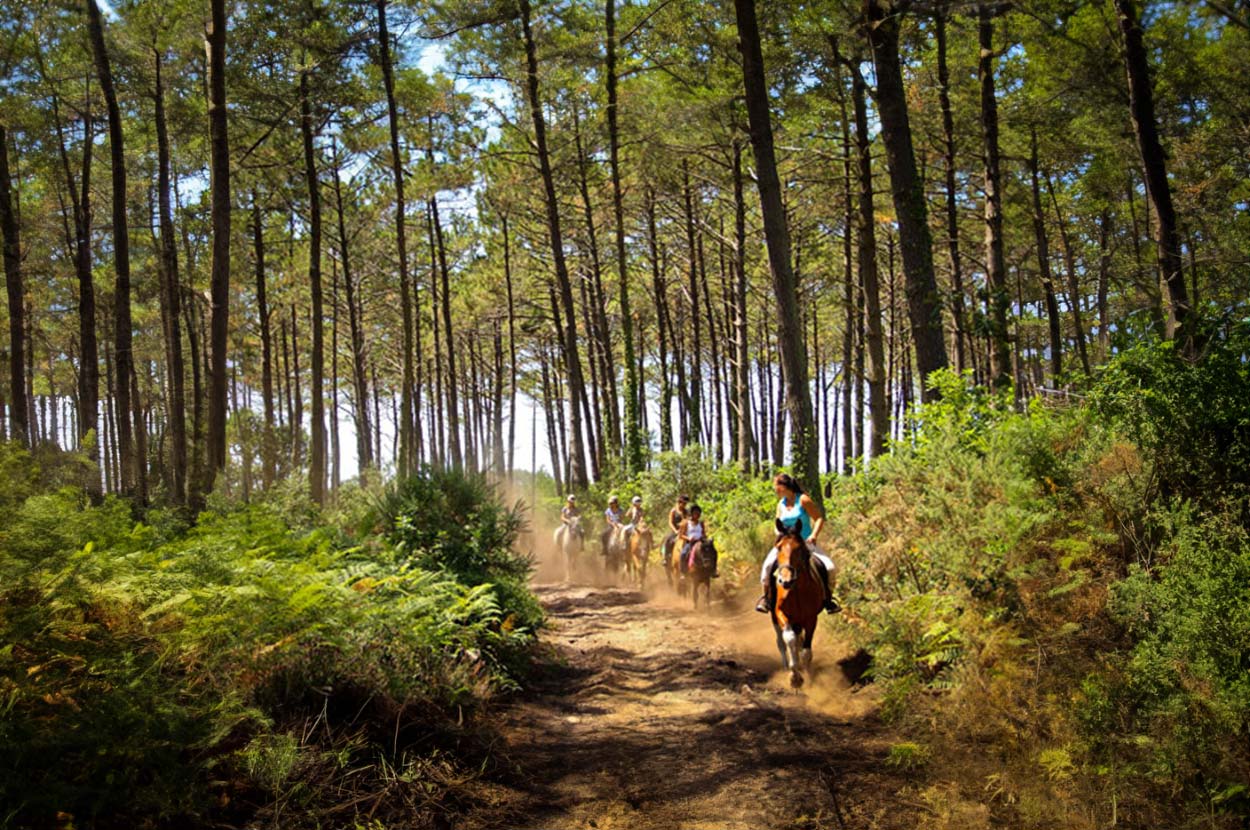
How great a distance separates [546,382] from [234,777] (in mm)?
43261

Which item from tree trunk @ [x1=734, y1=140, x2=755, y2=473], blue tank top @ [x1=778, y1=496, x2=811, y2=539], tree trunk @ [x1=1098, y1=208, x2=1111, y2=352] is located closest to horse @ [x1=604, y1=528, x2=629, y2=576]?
tree trunk @ [x1=734, y1=140, x2=755, y2=473]

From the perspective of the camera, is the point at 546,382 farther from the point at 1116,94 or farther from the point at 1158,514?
the point at 1158,514

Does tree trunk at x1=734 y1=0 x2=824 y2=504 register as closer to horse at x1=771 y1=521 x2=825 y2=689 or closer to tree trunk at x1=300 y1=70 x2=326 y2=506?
horse at x1=771 y1=521 x2=825 y2=689

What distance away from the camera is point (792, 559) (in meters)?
9.17

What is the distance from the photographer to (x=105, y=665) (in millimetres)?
4086

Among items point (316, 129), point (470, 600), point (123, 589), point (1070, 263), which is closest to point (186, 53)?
point (316, 129)

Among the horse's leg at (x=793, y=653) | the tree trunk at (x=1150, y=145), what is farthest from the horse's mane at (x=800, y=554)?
the tree trunk at (x=1150, y=145)

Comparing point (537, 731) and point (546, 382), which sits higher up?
point (546, 382)

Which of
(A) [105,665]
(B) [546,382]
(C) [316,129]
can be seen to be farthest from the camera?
(B) [546,382]

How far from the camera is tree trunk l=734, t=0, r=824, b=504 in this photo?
12766 mm

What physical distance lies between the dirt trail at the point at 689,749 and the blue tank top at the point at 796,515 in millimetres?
1411

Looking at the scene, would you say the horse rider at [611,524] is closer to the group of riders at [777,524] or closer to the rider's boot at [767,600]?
the group of riders at [777,524]

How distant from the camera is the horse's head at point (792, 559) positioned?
912cm

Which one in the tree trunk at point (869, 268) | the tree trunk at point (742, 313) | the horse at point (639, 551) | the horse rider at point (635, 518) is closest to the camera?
the tree trunk at point (869, 268)
